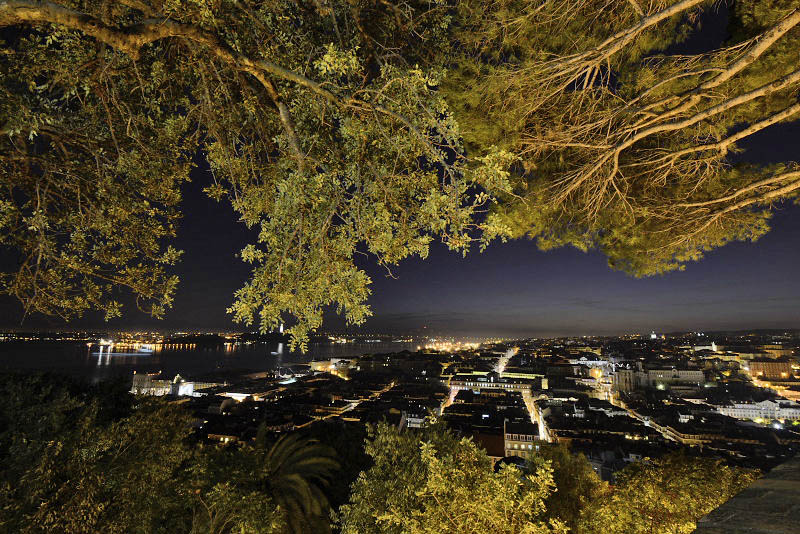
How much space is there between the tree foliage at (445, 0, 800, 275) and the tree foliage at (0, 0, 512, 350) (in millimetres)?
881

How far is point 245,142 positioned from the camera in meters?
4.46

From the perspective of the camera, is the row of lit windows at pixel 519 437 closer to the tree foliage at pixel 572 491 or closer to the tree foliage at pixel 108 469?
the tree foliage at pixel 572 491

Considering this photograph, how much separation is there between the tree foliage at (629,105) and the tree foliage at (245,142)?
0.88 meters

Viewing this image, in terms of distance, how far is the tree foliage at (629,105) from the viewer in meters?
4.04

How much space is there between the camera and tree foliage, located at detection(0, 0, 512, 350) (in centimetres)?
293

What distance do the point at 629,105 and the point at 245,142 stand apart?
14.9 feet

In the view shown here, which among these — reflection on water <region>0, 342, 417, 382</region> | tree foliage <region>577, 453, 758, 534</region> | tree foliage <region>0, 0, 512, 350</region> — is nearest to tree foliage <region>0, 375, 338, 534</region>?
tree foliage <region>0, 0, 512, 350</region>

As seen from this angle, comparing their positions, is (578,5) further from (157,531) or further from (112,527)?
(157,531)

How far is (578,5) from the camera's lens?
159 inches

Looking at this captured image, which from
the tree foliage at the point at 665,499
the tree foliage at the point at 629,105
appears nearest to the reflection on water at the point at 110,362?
the tree foliage at the point at 665,499

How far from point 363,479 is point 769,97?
8.71 m

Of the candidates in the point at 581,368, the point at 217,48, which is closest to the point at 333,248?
the point at 217,48

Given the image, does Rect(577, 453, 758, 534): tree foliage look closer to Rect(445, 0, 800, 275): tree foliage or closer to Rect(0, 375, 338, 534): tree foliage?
Rect(445, 0, 800, 275): tree foliage

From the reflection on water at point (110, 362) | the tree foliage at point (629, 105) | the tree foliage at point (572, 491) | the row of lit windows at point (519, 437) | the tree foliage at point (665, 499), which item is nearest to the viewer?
the tree foliage at point (629, 105)
